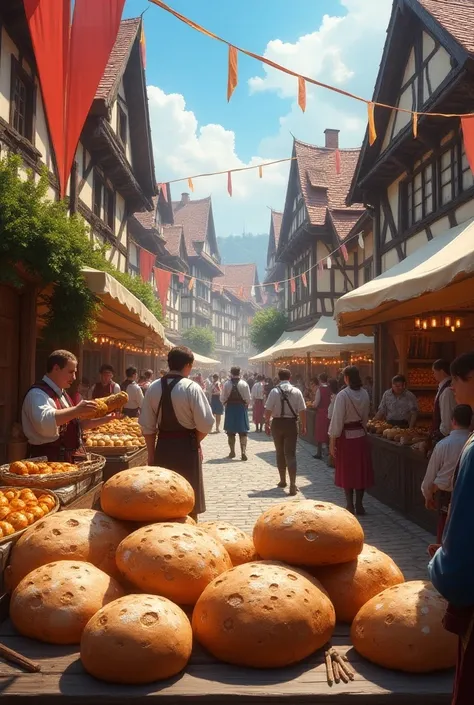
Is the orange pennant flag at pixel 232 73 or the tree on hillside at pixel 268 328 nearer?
the orange pennant flag at pixel 232 73

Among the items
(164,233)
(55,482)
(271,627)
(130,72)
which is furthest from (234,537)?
(164,233)

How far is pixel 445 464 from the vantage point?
466 centimetres

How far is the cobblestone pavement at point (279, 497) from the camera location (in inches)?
234

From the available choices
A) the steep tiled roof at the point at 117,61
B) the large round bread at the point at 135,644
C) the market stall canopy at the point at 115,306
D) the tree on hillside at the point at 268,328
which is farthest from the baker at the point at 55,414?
the tree on hillside at the point at 268,328

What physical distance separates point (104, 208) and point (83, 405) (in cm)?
1209

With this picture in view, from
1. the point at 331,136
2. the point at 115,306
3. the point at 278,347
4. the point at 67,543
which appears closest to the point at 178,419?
the point at 67,543

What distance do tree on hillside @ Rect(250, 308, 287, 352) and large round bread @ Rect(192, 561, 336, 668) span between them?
29001 millimetres

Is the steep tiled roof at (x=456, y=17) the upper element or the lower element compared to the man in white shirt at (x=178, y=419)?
upper

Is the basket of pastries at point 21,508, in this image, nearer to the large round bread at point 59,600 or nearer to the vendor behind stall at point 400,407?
the large round bread at point 59,600

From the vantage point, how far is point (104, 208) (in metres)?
15.1

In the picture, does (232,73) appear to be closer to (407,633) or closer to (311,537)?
(311,537)

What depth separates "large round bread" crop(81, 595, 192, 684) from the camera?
1843mm

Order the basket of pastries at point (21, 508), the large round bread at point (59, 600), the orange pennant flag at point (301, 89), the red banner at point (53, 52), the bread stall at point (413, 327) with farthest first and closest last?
the orange pennant flag at point (301, 89)
the bread stall at point (413, 327)
the red banner at point (53, 52)
the basket of pastries at point (21, 508)
the large round bread at point (59, 600)

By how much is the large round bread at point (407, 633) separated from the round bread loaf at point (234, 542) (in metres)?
0.74
